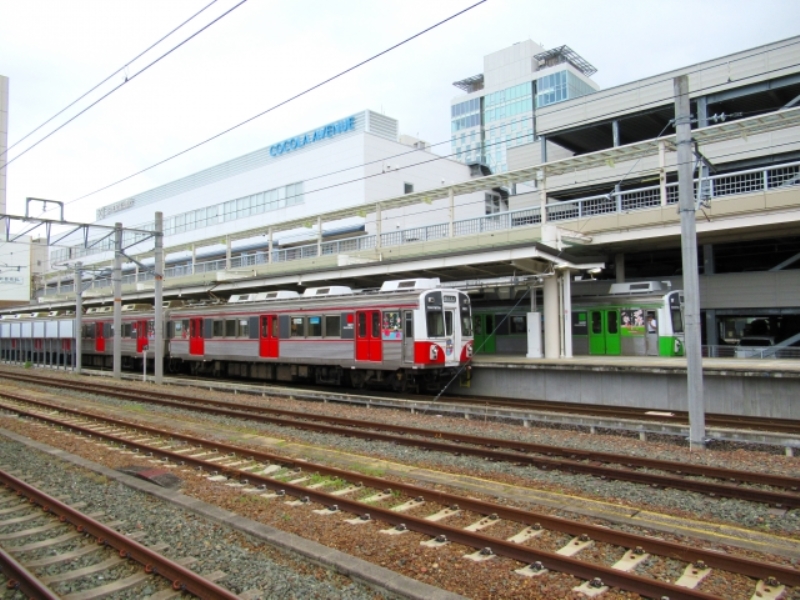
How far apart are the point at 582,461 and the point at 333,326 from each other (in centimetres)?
1129

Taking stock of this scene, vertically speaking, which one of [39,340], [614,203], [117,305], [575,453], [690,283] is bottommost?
[575,453]

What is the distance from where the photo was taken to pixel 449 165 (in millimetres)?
56281

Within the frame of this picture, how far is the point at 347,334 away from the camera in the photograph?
19203 mm

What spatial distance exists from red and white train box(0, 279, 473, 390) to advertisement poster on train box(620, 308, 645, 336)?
6.40 m

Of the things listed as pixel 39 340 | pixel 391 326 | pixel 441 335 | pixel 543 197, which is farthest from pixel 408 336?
pixel 39 340

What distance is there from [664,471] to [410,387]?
10.5 m

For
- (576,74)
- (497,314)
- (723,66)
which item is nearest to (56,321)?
(497,314)

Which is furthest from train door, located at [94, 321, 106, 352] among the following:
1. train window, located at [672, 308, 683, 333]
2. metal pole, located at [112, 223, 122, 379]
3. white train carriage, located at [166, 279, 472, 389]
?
train window, located at [672, 308, 683, 333]

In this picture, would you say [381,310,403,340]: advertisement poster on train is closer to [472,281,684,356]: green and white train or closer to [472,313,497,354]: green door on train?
[472,281,684,356]: green and white train

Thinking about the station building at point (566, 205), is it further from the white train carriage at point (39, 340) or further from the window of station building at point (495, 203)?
the white train carriage at point (39, 340)

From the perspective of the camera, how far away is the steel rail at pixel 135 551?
16.6ft

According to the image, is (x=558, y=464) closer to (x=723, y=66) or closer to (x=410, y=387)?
(x=410, y=387)

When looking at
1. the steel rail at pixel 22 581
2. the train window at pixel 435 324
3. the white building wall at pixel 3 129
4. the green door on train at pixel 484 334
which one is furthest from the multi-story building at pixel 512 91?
the steel rail at pixel 22 581

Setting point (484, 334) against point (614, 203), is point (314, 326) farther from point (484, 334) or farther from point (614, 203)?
point (614, 203)
